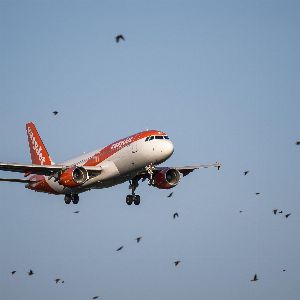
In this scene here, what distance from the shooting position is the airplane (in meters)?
56.6

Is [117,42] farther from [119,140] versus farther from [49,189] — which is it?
[49,189]

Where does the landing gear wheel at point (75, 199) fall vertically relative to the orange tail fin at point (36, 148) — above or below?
below

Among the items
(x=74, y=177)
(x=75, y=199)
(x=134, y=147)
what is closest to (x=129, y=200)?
(x=75, y=199)

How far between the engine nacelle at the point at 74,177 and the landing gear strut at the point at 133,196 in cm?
635

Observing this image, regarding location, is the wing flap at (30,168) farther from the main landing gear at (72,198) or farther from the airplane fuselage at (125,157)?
the main landing gear at (72,198)

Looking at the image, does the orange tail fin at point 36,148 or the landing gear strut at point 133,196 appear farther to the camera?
the orange tail fin at point 36,148

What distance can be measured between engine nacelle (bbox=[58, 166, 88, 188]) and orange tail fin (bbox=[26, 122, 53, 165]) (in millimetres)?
14954

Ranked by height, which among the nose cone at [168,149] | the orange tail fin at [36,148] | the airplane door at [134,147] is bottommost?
the nose cone at [168,149]

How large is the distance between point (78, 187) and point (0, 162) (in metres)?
7.89

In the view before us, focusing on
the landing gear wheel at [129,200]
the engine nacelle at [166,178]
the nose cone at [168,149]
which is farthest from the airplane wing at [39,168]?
the nose cone at [168,149]

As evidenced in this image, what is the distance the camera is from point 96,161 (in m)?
62.5

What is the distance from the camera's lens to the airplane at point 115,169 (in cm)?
5662

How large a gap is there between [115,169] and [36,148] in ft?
69.9

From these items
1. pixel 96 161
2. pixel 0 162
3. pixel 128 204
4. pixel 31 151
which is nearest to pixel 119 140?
pixel 96 161
